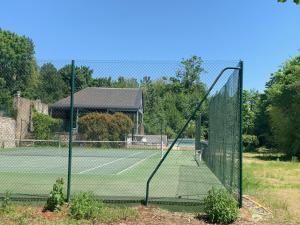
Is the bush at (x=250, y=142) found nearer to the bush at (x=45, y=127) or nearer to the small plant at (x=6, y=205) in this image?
the bush at (x=45, y=127)

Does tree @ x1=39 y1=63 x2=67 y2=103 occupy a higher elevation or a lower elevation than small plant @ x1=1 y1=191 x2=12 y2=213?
higher

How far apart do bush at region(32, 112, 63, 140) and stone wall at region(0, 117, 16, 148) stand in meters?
1.86

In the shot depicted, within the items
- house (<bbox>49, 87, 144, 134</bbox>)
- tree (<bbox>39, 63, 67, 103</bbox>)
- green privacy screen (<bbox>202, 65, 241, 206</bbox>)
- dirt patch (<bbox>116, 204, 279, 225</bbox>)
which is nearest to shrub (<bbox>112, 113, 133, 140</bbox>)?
house (<bbox>49, 87, 144, 134</bbox>)

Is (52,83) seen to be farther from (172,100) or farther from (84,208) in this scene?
(84,208)

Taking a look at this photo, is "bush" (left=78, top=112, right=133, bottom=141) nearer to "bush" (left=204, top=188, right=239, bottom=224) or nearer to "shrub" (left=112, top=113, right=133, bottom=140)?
"shrub" (left=112, top=113, right=133, bottom=140)

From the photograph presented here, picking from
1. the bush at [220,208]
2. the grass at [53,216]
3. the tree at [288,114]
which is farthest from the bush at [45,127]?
the tree at [288,114]

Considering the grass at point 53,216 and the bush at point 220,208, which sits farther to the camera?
the bush at point 220,208

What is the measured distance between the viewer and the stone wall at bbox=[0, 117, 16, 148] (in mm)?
18517

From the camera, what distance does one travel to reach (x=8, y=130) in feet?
71.2

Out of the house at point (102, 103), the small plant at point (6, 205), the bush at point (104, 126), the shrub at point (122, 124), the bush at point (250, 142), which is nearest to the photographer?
the small plant at point (6, 205)

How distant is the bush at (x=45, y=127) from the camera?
13.3 metres

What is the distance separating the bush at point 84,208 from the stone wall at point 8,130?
29.0 ft

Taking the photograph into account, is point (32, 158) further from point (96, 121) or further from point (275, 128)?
point (275, 128)

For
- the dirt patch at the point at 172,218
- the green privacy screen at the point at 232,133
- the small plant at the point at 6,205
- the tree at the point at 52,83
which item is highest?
the tree at the point at 52,83
